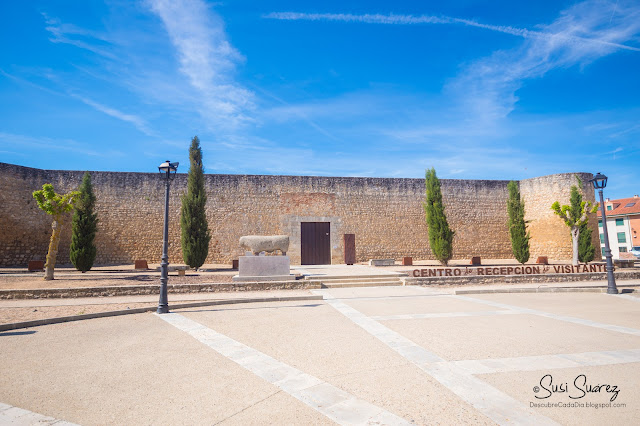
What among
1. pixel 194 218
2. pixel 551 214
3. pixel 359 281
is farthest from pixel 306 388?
pixel 551 214

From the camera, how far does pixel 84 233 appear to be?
14.0 meters

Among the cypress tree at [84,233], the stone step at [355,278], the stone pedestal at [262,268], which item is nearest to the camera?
the stone pedestal at [262,268]

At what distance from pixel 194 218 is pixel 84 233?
14.1ft

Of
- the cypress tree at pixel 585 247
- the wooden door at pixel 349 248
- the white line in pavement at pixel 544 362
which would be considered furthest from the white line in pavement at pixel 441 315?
the cypress tree at pixel 585 247

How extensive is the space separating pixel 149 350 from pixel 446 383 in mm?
3398

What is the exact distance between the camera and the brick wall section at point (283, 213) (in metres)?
16.2

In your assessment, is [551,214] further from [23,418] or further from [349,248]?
[23,418]

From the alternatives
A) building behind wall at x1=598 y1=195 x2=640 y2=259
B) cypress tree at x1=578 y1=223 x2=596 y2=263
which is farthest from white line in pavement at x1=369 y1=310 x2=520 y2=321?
building behind wall at x1=598 y1=195 x2=640 y2=259

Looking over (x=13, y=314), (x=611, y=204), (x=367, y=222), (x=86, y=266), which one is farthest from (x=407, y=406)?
(x=611, y=204)

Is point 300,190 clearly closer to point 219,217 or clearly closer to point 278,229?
point 278,229

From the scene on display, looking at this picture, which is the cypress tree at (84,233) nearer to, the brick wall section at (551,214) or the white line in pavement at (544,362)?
the white line in pavement at (544,362)

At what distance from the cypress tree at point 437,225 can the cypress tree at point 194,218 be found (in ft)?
35.1

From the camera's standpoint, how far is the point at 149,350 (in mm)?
4180

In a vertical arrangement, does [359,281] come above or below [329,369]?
above
